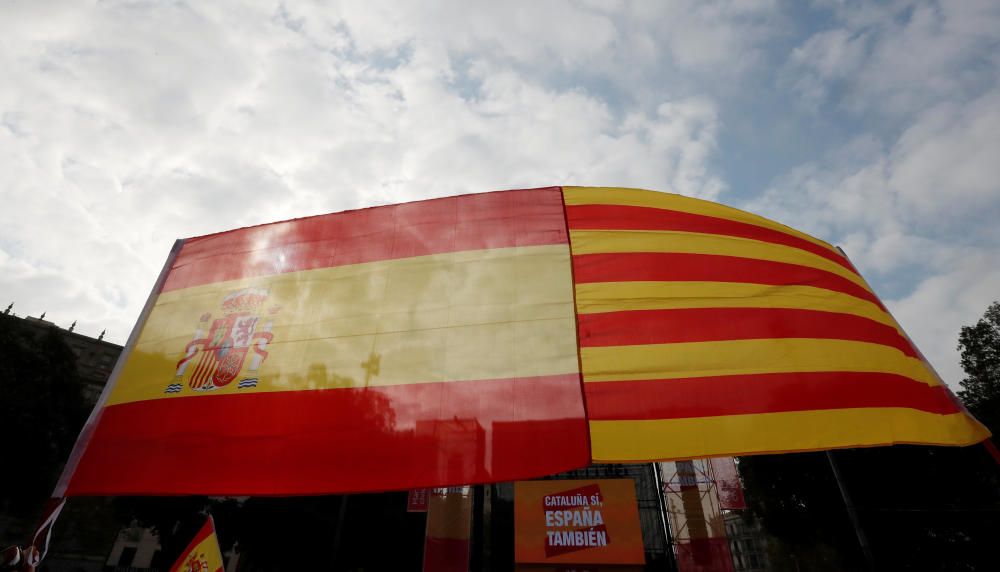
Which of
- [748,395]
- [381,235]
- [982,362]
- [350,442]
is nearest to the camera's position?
[748,395]

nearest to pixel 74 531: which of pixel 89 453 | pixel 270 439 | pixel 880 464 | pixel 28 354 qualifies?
pixel 28 354

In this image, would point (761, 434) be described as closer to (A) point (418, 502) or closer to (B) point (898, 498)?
(A) point (418, 502)

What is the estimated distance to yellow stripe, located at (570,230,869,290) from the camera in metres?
5.03

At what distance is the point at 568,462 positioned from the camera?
12.2 feet

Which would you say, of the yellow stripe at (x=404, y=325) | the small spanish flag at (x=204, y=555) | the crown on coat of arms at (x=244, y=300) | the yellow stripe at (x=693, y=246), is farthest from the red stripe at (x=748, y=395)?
the small spanish flag at (x=204, y=555)

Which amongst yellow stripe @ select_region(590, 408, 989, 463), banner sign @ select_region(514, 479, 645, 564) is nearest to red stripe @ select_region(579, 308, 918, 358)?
yellow stripe @ select_region(590, 408, 989, 463)

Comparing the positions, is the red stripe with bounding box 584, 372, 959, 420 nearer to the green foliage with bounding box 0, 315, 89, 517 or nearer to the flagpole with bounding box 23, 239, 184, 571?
the flagpole with bounding box 23, 239, 184, 571

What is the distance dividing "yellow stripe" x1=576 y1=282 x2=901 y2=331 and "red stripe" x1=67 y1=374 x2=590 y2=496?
90cm

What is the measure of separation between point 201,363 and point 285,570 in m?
19.1

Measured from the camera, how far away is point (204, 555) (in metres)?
5.00

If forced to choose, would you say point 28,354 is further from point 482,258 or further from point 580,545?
point 482,258

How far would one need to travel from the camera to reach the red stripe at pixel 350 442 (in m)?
3.82

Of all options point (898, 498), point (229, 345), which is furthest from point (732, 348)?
point (898, 498)

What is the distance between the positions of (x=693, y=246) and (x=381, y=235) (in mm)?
3456
